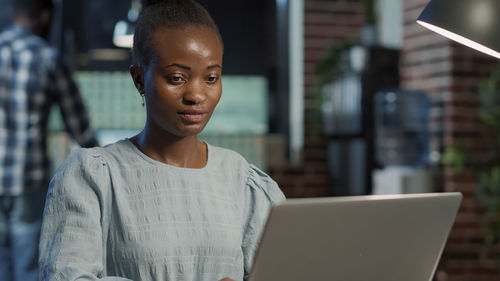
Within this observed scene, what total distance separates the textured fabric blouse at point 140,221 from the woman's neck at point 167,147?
0.02m

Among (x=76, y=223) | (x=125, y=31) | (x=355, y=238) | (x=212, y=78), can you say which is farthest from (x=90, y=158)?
(x=125, y=31)

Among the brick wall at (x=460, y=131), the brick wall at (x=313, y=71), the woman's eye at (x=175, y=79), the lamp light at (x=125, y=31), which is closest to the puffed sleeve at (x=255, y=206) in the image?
the woman's eye at (x=175, y=79)

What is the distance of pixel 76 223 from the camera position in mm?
901

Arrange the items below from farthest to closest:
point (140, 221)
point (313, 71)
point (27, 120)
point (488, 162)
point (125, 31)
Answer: point (313, 71) < point (488, 162) < point (27, 120) < point (125, 31) < point (140, 221)

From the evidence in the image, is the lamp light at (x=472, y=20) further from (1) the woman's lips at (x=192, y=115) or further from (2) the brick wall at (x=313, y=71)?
(2) the brick wall at (x=313, y=71)

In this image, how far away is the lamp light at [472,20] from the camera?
3.27 feet

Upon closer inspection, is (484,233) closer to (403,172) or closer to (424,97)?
(403,172)

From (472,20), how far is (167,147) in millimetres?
526

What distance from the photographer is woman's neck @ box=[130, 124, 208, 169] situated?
1025 millimetres

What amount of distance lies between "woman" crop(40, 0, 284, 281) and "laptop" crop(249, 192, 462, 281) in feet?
0.77

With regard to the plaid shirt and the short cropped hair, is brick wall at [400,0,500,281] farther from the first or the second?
the short cropped hair

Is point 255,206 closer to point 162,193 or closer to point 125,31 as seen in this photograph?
point 162,193

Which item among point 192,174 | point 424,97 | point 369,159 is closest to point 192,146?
point 192,174

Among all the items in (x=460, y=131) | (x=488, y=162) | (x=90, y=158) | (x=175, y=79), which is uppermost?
(x=175, y=79)
